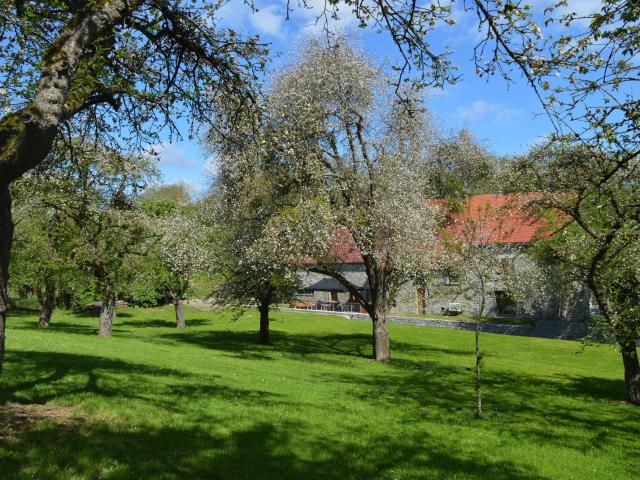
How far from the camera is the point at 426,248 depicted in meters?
22.6

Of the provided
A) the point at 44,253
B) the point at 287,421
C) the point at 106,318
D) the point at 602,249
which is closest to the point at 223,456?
the point at 287,421

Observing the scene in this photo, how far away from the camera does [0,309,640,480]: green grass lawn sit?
271 inches

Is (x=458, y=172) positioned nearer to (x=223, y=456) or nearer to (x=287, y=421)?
(x=287, y=421)

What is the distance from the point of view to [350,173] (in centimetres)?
2136

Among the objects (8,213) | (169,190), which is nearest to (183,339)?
(8,213)

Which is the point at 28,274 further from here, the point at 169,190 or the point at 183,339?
the point at 169,190

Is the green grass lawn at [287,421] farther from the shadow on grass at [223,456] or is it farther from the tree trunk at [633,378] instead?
the tree trunk at [633,378]

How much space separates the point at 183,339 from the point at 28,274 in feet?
36.2

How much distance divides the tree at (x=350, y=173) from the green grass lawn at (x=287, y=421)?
4.96m

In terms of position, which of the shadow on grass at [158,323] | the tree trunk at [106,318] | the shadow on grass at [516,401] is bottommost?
the shadow on grass at [516,401]

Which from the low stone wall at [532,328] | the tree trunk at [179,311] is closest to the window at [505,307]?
the low stone wall at [532,328]

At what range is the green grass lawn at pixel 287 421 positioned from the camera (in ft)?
22.6

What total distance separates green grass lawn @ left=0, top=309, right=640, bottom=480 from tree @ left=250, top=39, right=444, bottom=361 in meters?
4.96

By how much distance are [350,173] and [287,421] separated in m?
13.4
